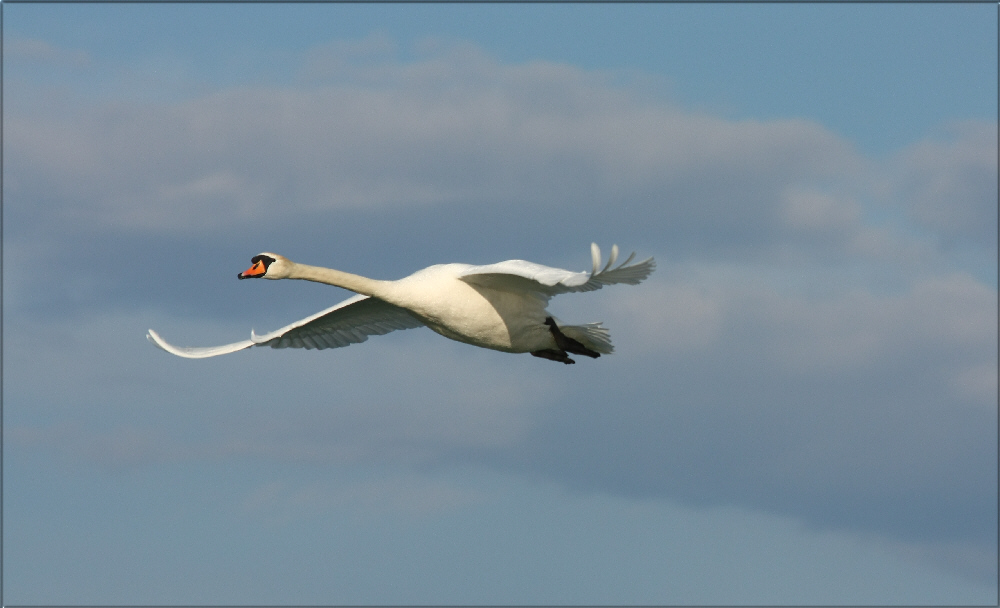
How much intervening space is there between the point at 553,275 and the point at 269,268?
472cm

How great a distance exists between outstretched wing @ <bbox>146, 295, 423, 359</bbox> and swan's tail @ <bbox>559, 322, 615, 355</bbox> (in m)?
2.63

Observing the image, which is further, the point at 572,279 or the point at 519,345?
the point at 519,345

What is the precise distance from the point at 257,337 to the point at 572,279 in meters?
7.53

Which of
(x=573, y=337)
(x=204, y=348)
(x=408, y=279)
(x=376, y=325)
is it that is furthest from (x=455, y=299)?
(x=204, y=348)

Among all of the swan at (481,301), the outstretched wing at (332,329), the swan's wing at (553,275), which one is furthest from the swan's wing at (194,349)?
the swan's wing at (553,275)

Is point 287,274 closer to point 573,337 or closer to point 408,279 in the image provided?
point 408,279

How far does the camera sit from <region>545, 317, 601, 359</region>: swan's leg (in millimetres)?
21516

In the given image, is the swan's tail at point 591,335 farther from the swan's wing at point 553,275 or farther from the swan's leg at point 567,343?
the swan's wing at point 553,275

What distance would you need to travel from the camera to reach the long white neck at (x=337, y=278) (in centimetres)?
2078

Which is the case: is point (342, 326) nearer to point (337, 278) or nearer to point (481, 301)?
point (337, 278)

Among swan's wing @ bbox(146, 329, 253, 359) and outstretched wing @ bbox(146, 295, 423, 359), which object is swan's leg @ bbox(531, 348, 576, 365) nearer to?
outstretched wing @ bbox(146, 295, 423, 359)

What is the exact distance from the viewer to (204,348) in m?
23.9

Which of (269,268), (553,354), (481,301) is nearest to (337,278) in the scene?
(269,268)

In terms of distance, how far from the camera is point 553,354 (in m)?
22.1
